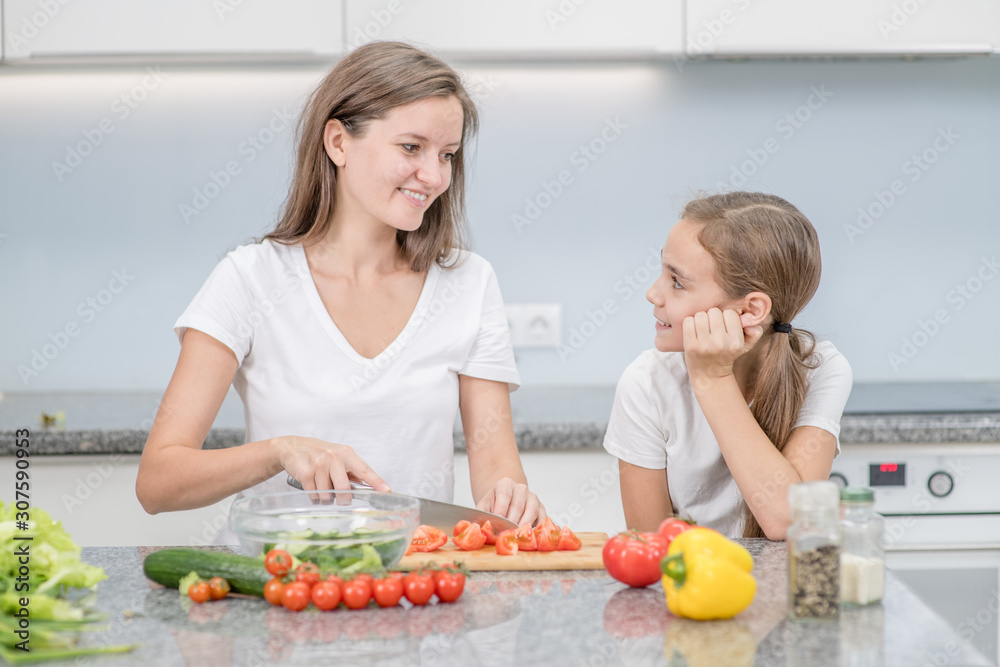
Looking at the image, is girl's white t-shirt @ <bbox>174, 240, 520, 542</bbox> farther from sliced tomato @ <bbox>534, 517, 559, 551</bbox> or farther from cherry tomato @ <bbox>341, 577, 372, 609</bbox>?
cherry tomato @ <bbox>341, 577, 372, 609</bbox>

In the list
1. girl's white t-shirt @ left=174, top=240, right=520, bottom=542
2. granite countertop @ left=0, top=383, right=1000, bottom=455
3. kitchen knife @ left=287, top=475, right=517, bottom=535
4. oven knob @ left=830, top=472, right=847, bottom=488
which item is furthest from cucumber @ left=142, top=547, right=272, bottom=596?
oven knob @ left=830, top=472, right=847, bottom=488

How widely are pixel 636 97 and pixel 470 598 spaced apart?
Answer: 1.73 m

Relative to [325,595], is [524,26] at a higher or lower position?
higher

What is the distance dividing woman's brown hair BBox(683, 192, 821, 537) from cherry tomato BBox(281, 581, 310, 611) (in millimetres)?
726

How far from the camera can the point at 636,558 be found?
93cm

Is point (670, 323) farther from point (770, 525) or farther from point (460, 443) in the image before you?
point (460, 443)

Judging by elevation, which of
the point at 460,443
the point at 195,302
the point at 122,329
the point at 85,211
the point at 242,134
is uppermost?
the point at 242,134

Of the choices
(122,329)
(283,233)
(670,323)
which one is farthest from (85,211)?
(670,323)

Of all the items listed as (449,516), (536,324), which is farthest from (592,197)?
(449,516)

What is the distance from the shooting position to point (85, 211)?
2.33 m

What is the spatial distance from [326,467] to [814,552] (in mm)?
557

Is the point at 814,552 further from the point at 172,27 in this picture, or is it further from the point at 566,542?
the point at 172,27

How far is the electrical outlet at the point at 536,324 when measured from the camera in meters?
2.38

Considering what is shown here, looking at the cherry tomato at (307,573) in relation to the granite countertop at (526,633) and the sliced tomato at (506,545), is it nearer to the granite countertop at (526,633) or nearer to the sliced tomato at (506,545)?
the granite countertop at (526,633)
